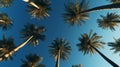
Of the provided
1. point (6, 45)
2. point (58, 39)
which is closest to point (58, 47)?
point (58, 39)

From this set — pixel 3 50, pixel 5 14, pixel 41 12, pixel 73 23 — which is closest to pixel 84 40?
pixel 73 23

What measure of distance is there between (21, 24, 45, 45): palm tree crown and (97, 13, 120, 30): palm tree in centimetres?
659

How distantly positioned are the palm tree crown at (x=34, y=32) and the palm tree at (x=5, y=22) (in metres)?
2.67

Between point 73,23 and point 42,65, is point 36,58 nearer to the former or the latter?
point 42,65

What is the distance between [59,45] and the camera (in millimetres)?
28531

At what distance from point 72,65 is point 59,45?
2.54 meters

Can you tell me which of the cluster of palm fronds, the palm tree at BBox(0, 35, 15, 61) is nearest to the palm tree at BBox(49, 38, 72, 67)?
the cluster of palm fronds

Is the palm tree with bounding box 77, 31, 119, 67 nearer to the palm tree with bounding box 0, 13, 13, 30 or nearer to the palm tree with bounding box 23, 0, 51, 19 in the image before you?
the palm tree with bounding box 23, 0, 51, 19

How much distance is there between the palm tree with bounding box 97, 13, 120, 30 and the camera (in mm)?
25828

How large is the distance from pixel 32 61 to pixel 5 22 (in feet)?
21.0

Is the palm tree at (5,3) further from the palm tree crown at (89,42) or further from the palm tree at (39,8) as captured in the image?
the palm tree crown at (89,42)

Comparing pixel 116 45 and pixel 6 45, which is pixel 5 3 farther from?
pixel 116 45

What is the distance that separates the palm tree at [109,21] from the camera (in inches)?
1017

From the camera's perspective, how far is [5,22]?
31.7 m
